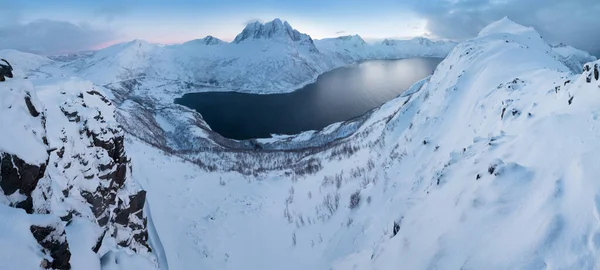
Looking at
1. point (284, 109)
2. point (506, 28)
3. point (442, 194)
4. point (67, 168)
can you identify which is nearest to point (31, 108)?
point (67, 168)

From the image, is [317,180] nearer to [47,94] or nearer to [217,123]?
[47,94]

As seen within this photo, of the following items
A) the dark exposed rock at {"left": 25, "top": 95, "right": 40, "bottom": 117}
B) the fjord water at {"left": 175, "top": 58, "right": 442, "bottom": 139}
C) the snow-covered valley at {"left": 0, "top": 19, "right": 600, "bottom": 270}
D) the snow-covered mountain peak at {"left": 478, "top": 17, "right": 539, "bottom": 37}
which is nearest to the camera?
the snow-covered valley at {"left": 0, "top": 19, "right": 600, "bottom": 270}

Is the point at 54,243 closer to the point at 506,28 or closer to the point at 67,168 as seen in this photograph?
the point at 67,168

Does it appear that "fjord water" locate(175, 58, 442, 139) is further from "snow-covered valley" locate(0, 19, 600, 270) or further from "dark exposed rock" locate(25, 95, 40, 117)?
"dark exposed rock" locate(25, 95, 40, 117)

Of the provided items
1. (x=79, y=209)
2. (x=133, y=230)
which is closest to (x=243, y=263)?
(x=133, y=230)

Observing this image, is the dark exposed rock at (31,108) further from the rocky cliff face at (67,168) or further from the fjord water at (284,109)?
the fjord water at (284,109)

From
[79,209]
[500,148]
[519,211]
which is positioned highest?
[500,148]

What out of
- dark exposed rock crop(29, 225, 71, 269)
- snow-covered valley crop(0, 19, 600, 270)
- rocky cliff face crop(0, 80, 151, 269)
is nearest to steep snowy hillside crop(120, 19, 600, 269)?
snow-covered valley crop(0, 19, 600, 270)
